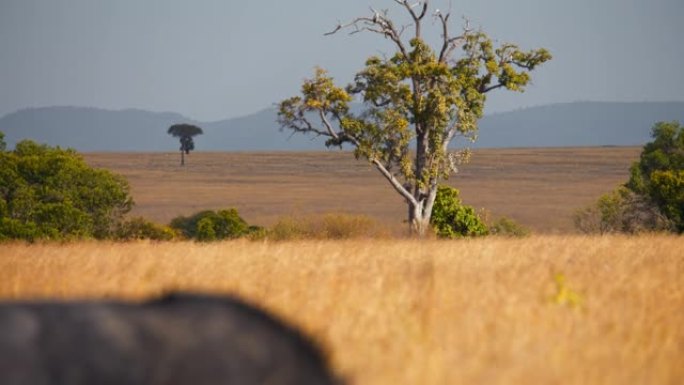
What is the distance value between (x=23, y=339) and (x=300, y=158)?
188235mm

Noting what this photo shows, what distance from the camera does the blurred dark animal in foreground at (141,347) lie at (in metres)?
4.81

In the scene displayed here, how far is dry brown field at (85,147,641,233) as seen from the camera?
101m

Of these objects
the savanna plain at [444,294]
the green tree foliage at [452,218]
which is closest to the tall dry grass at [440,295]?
the savanna plain at [444,294]

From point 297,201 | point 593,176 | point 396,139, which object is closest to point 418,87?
point 396,139

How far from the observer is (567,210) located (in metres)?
98.8

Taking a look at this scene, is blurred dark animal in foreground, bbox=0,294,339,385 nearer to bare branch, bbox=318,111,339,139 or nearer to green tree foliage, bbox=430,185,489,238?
green tree foliage, bbox=430,185,489,238

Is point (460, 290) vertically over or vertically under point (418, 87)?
under

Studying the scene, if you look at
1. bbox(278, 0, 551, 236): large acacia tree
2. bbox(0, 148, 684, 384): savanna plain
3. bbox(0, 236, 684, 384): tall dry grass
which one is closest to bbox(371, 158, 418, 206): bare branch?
bbox(278, 0, 551, 236): large acacia tree

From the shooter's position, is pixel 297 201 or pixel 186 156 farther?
pixel 186 156

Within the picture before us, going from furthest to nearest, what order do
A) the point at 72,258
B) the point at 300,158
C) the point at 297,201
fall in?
the point at 300,158, the point at 297,201, the point at 72,258

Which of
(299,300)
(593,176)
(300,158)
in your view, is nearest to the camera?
(299,300)

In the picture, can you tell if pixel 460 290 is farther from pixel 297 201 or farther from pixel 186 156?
pixel 186 156

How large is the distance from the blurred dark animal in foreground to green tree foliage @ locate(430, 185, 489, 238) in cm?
3415

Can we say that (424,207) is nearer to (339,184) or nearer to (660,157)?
(660,157)
